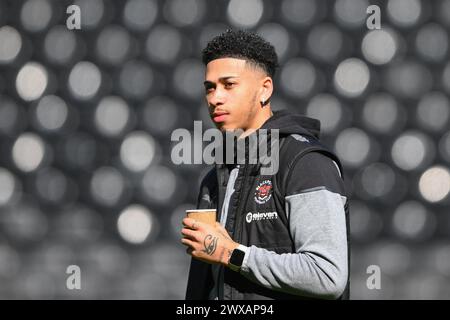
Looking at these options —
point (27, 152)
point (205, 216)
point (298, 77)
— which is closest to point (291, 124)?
point (205, 216)

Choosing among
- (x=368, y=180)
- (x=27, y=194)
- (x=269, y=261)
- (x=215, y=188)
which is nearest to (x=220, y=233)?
(x=269, y=261)

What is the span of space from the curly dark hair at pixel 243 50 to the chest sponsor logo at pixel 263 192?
0.62 ft

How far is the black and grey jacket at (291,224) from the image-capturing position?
2.83ft

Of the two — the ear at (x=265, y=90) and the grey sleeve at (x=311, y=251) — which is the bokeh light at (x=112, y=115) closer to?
the ear at (x=265, y=90)

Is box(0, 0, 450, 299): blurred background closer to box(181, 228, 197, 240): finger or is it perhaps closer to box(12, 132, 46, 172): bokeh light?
box(12, 132, 46, 172): bokeh light

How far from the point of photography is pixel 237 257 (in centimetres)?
89

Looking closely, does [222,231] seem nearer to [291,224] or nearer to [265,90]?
[291,224]

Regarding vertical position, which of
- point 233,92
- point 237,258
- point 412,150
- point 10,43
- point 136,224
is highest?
point 10,43

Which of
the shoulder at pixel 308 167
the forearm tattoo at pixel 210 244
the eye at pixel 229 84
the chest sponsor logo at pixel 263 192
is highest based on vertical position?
the eye at pixel 229 84

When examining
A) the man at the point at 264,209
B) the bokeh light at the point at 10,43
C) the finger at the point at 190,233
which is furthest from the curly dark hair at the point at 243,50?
the bokeh light at the point at 10,43

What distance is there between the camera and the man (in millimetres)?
864

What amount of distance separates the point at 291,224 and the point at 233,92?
8.4 inches

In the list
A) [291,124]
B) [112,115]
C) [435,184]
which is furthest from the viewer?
[112,115]

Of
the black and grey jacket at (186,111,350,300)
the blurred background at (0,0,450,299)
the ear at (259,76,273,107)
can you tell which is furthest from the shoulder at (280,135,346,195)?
the blurred background at (0,0,450,299)
